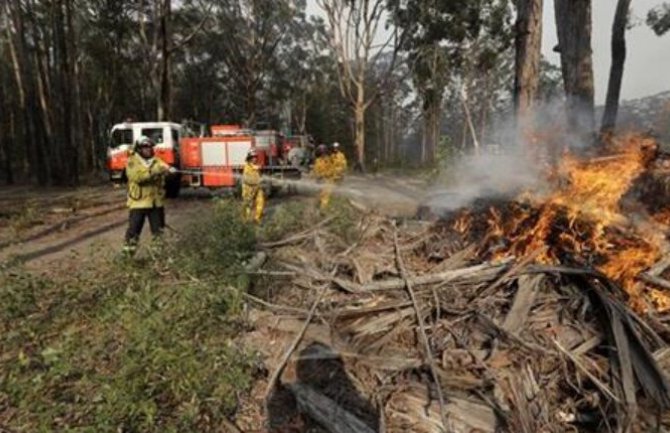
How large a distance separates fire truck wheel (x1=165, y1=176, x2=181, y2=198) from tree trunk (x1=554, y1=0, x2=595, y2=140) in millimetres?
12158

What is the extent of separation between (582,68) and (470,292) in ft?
22.2

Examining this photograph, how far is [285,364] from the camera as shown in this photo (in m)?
4.94

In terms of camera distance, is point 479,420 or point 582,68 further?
point 582,68

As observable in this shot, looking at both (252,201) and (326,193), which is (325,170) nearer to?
(326,193)

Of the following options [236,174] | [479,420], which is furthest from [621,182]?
[236,174]

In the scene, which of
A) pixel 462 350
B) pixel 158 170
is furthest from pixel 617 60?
pixel 462 350

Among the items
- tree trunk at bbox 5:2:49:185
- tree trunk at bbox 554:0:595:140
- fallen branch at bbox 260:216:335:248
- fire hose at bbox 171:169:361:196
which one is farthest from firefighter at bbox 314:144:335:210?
tree trunk at bbox 5:2:49:185

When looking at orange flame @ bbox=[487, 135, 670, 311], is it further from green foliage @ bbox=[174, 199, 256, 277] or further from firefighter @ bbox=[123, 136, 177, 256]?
firefighter @ bbox=[123, 136, 177, 256]

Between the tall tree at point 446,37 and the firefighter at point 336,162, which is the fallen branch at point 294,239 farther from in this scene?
the tall tree at point 446,37

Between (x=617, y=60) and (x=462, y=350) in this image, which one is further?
(x=617, y=60)

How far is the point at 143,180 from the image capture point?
7.89 metres

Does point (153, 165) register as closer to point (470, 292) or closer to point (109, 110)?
point (470, 292)

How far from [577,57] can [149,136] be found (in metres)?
14.0

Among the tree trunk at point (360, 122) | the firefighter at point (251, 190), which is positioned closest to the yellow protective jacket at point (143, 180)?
the firefighter at point (251, 190)
